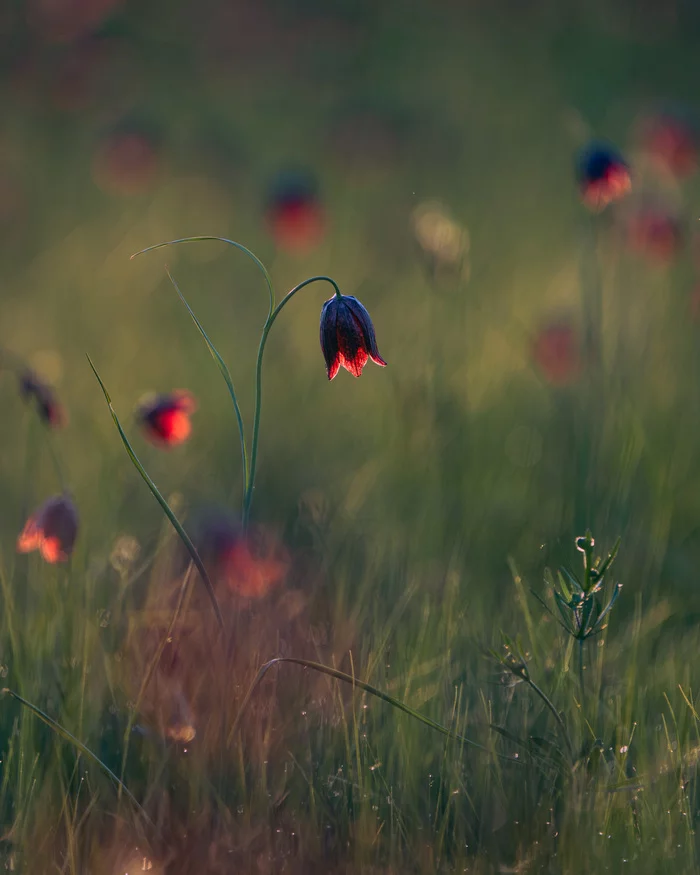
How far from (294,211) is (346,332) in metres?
1.83

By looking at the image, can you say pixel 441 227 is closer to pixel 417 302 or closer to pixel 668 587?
pixel 668 587

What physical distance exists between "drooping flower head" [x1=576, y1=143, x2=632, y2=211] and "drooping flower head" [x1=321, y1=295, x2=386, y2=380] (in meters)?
0.77

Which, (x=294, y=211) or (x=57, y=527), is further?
(x=294, y=211)

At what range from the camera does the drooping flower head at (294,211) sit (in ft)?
9.59

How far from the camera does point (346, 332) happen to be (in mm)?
1228

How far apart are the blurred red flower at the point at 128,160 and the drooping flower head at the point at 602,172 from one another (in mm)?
2313

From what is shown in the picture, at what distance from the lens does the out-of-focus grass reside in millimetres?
1113

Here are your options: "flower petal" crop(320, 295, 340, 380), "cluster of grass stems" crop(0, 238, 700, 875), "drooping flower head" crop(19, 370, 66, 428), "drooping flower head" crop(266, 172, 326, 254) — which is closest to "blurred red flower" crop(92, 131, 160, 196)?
"drooping flower head" crop(266, 172, 326, 254)

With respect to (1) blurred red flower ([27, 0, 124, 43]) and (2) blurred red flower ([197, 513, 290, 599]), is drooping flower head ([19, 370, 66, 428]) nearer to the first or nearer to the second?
(2) blurred red flower ([197, 513, 290, 599])

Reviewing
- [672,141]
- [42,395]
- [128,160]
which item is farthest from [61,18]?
[42,395]

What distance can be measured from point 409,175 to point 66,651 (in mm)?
3115

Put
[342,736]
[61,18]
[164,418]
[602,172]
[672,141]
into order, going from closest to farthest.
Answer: [342,736]
[164,418]
[602,172]
[672,141]
[61,18]

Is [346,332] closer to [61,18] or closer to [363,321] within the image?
[363,321]

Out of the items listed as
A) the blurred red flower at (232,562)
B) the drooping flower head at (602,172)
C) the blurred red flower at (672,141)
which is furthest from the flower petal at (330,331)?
the blurred red flower at (672,141)
